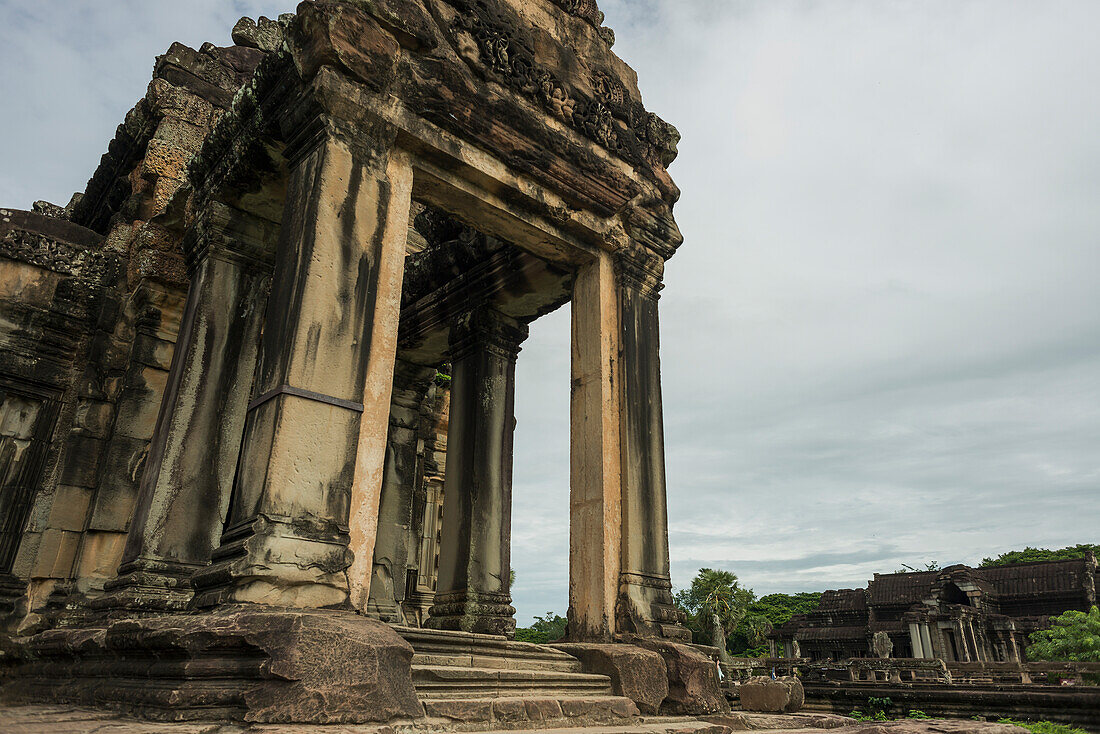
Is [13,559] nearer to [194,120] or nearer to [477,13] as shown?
[194,120]

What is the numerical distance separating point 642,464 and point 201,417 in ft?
13.8

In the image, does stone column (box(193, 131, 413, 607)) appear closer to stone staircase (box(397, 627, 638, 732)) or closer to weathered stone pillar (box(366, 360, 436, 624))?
stone staircase (box(397, 627, 638, 732))

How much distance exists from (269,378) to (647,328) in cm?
414

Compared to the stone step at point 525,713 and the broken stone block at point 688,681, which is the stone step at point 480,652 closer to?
the stone step at point 525,713

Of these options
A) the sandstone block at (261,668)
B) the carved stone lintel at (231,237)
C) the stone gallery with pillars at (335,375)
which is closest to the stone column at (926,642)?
the stone gallery with pillars at (335,375)

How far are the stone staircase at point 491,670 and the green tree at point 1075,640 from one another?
2882 cm

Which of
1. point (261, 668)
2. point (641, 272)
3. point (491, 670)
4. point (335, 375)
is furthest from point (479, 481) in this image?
point (261, 668)

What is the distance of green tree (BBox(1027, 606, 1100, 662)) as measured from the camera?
26016 millimetres

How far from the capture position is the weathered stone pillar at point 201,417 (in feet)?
19.7

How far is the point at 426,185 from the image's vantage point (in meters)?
6.54

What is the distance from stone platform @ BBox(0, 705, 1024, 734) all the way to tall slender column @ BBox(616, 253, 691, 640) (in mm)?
997

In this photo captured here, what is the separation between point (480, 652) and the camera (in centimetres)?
586

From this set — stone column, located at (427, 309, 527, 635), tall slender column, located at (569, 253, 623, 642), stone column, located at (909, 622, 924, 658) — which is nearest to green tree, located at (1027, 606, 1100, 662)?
stone column, located at (909, 622, 924, 658)

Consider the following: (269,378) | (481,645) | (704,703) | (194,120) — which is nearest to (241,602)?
(269,378)
